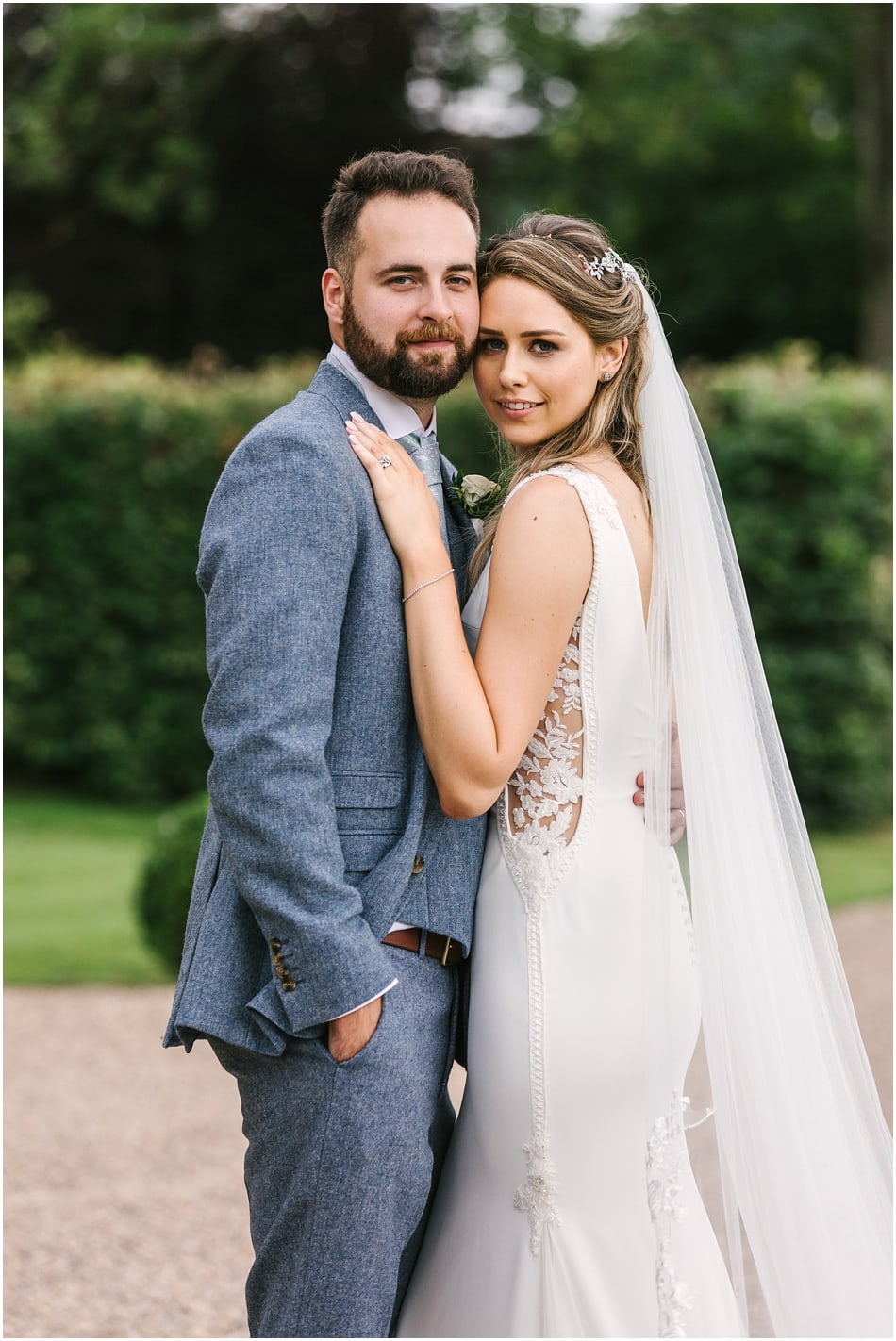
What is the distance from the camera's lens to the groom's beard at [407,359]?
2.57 m

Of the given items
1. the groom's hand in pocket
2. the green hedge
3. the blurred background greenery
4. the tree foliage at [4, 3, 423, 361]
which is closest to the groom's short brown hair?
the groom's hand in pocket

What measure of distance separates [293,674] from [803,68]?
1782 cm

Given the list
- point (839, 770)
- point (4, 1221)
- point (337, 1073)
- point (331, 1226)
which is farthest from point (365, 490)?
point (839, 770)

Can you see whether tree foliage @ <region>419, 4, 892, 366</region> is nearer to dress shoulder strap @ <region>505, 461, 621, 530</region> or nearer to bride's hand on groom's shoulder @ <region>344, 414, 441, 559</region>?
dress shoulder strap @ <region>505, 461, 621, 530</region>

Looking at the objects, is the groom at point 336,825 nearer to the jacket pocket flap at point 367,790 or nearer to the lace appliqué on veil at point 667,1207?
the jacket pocket flap at point 367,790

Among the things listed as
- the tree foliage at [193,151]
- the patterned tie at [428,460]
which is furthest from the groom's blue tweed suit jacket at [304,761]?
the tree foliage at [193,151]

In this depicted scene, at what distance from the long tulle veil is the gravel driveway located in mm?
1980

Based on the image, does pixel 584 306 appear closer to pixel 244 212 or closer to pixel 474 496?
pixel 474 496

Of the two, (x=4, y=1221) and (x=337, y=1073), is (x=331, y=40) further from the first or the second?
(x=337, y=1073)

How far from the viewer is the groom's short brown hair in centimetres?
254

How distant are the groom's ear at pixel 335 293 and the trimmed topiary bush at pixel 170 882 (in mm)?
4316

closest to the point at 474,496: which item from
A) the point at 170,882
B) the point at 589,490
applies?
the point at 589,490

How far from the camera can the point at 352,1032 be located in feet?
7.69

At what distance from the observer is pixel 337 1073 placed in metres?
2.36
